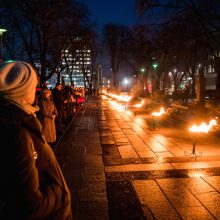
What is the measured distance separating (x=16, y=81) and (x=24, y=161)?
486 millimetres

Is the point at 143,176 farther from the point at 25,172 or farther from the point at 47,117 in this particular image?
the point at 25,172

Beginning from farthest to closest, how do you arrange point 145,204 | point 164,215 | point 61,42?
point 61,42 < point 145,204 < point 164,215

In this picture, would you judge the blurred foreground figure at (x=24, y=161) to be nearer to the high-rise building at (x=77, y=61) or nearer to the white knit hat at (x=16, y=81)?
the white knit hat at (x=16, y=81)

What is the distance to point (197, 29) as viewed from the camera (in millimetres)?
20672

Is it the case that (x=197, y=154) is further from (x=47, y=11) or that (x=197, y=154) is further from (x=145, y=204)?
(x=47, y=11)

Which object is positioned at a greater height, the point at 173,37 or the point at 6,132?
the point at 173,37

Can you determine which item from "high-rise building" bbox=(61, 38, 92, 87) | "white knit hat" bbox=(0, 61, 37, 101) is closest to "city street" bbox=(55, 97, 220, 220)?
"white knit hat" bbox=(0, 61, 37, 101)

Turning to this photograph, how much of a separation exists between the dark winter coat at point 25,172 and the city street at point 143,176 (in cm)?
325

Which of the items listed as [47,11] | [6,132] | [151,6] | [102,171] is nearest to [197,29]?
[151,6]

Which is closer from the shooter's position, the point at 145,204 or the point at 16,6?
the point at 145,204

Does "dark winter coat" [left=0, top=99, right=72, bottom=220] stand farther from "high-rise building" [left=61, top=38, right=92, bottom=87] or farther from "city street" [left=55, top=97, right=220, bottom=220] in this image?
"high-rise building" [left=61, top=38, right=92, bottom=87]

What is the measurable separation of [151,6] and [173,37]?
206cm

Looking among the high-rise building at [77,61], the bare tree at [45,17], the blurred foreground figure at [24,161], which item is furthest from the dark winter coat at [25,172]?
the high-rise building at [77,61]

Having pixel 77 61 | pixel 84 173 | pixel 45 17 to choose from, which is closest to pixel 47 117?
pixel 84 173
